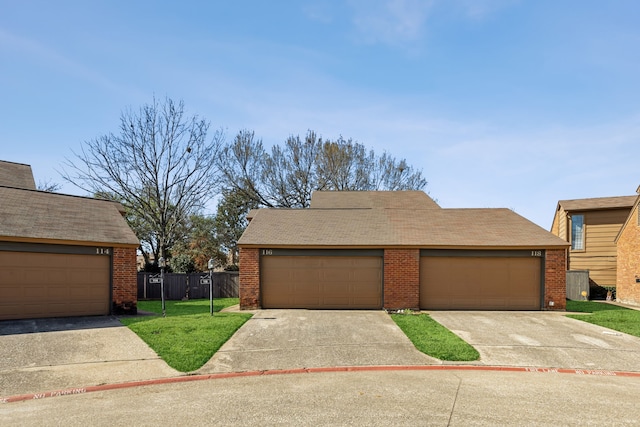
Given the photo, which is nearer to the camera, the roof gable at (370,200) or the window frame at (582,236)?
the roof gable at (370,200)

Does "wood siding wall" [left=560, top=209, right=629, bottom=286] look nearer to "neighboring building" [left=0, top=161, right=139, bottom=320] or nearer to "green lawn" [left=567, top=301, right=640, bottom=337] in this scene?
"green lawn" [left=567, top=301, right=640, bottom=337]

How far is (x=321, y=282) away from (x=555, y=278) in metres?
9.35

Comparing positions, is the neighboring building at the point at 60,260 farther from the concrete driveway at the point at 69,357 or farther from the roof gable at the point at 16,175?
the roof gable at the point at 16,175

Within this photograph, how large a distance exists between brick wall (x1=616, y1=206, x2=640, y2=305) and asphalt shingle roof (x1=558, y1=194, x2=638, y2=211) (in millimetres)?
2731

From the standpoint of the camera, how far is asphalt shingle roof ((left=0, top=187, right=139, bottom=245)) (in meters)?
14.7

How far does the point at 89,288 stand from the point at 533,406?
47.2 feet

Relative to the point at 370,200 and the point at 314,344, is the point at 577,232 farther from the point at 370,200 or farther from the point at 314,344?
the point at 314,344

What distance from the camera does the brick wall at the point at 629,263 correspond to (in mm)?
21766

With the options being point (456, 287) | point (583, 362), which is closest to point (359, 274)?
point (456, 287)

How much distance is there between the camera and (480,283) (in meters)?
17.8

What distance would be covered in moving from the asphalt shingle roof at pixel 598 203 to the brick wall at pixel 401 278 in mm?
14988

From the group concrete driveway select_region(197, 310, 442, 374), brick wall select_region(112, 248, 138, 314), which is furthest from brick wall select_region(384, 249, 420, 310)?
brick wall select_region(112, 248, 138, 314)

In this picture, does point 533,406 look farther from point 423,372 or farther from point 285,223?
point 285,223

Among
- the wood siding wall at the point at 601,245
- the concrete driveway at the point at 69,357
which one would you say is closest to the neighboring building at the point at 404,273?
the concrete driveway at the point at 69,357
